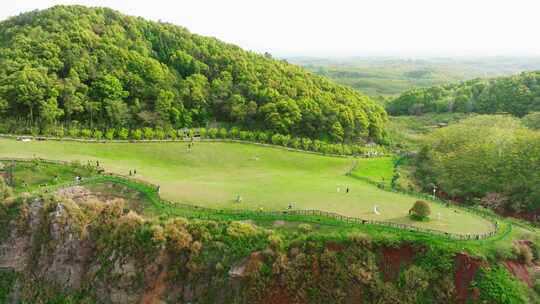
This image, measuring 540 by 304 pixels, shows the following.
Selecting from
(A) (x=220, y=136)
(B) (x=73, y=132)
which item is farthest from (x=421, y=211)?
(B) (x=73, y=132)

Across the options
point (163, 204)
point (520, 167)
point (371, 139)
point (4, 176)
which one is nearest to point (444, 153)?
point (520, 167)

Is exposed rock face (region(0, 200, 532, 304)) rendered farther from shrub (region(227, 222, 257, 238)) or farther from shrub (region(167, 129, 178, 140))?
shrub (region(167, 129, 178, 140))

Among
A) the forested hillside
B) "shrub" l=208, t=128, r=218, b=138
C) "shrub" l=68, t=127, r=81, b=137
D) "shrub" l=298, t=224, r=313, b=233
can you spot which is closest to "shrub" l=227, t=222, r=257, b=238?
"shrub" l=298, t=224, r=313, b=233

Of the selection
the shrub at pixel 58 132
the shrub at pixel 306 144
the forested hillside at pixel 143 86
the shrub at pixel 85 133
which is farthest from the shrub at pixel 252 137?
the shrub at pixel 58 132

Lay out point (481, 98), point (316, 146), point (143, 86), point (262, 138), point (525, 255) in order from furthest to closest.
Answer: point (481, 98) → point (143, 86) → point (262, 138) → point (316, 146) → point (525, 255)

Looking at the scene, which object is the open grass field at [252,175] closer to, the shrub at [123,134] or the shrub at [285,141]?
the shrub at [123,134]

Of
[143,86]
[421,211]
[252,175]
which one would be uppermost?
[143,86]

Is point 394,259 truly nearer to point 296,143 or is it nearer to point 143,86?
point 296,143
